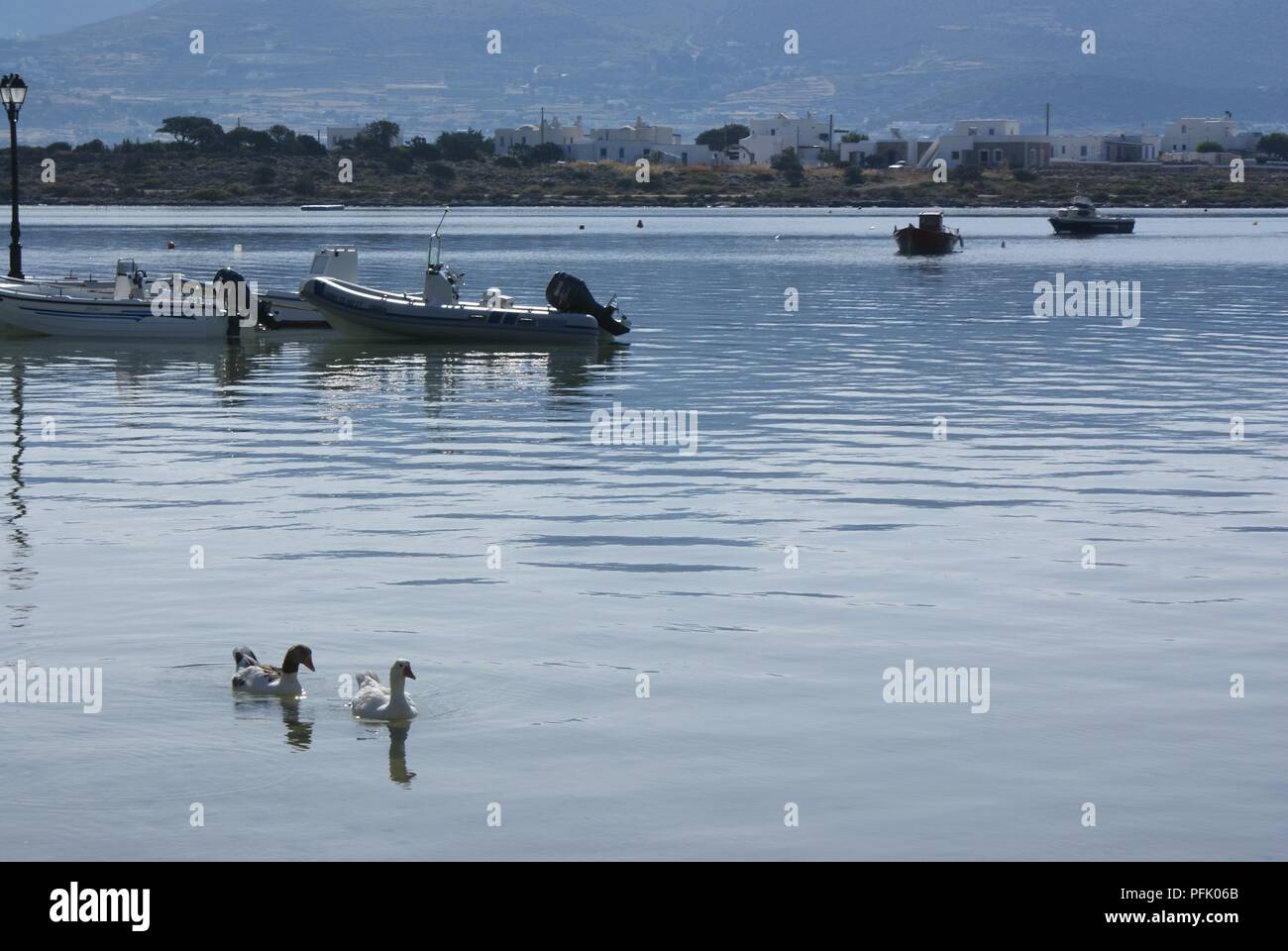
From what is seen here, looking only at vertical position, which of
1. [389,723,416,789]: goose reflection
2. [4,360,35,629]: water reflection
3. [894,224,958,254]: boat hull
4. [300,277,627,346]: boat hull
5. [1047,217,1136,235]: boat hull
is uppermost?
[1047,217,1136,235]: boat hull

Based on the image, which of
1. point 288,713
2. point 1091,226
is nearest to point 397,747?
point 288,713

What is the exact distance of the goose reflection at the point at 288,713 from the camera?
41.4ft

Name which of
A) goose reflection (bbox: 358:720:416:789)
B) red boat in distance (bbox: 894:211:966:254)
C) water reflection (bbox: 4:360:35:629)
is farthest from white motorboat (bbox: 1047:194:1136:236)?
goose reflection (bbox: 358:720:416:789)

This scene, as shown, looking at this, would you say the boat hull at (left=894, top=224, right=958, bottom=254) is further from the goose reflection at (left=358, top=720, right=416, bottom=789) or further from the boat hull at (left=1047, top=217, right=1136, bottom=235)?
the goose reflection at (left=358, top=720, right=416, bottom=789)

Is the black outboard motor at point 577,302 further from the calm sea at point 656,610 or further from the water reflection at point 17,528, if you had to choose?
the water reflection at point 17,528

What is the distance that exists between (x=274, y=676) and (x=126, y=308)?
30.0 meters

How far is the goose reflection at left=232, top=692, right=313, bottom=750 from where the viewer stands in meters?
12.6

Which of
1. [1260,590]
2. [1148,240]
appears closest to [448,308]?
[1260,590]

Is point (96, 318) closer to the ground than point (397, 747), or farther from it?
farther from it

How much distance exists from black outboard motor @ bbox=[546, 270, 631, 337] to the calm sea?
6.65 meters

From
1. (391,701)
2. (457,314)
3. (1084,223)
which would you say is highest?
(1084,223)

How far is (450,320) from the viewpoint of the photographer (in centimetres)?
4278

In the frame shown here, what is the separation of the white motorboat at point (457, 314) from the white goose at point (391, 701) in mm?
29828

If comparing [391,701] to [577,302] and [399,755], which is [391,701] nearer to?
[399,755]
